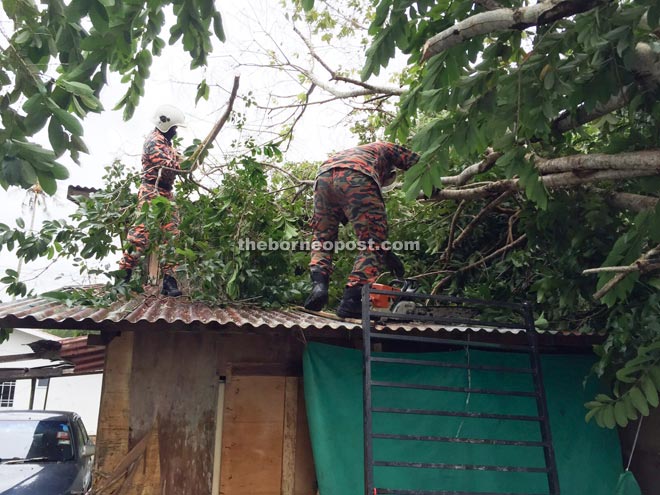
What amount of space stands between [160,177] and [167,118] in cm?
84

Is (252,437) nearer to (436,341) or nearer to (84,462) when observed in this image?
(436,341)

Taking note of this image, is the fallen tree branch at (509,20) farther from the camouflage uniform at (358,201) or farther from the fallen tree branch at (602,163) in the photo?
the camouflage uniform at (358,201)

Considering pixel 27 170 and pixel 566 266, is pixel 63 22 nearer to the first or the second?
pixel 27 170

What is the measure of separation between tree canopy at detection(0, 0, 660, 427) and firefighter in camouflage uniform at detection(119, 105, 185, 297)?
0.57 ft

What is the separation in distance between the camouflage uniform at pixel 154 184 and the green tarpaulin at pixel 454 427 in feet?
7.20

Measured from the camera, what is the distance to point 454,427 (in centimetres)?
436

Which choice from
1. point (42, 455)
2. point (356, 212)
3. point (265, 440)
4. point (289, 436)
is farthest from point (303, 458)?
point (42, 455)

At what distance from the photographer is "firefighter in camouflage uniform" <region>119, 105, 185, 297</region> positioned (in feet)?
17.8

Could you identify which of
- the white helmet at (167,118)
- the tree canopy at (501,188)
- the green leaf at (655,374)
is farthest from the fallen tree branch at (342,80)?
the green leaf at (655,374)

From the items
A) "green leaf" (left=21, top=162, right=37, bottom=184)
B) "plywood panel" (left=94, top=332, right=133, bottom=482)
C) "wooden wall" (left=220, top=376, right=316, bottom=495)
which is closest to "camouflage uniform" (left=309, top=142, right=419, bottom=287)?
"wooden wall" (left=220, top=376, right=316, bottom=495)

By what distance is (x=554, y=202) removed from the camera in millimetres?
4656

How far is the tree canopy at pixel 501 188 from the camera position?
321 cm

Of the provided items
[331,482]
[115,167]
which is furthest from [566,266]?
[115,167]

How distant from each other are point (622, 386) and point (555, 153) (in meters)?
2.15
